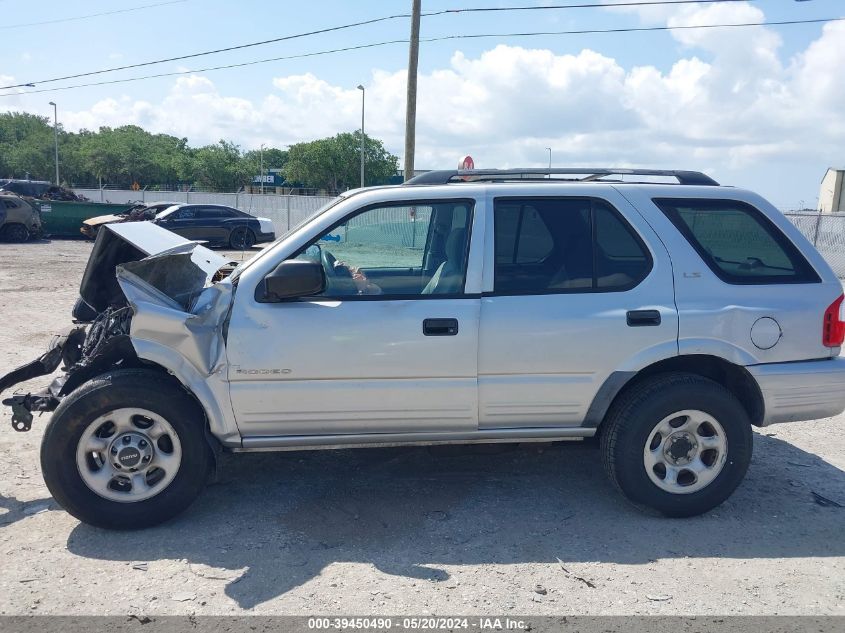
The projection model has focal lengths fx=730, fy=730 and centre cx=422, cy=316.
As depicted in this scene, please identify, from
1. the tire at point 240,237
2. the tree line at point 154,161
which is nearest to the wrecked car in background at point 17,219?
the tire at point 240,237

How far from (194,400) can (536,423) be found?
1.97 metres

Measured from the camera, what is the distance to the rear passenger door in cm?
411

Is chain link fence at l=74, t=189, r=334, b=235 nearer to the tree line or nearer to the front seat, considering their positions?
the front seat

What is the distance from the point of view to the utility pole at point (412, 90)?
17.1 m

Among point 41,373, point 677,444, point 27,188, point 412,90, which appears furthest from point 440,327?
point 27,188

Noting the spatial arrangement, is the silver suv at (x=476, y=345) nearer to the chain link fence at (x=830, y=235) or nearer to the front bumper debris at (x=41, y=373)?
the front bumper debris at (x=41, y=373)

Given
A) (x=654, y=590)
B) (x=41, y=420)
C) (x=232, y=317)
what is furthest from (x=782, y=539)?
(x=41, y=420)

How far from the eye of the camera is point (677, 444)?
423 centimetres

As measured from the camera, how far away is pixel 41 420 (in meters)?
5.82

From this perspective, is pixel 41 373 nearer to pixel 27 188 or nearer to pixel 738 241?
pixel 738 241

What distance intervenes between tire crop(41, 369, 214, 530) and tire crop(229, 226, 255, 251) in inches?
773

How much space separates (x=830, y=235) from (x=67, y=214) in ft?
→ 78.2

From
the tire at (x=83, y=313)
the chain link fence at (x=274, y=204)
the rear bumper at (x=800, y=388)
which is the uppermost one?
the chain link fence at (x=274, y=204)

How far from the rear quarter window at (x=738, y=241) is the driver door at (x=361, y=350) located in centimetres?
127
